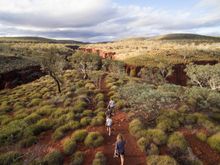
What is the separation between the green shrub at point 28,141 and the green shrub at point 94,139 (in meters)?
3.78

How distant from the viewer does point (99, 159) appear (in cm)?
1373

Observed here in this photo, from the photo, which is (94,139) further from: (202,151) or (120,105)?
(120,105)

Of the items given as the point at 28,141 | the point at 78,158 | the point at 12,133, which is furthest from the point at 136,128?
the point at 12,133

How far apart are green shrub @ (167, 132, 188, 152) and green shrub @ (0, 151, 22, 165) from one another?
890cm

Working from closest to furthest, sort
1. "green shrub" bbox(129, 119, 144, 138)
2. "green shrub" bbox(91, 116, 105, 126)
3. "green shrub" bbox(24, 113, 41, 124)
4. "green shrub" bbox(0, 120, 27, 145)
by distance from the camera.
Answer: "green shrub" bbox(129, 119, 144, 138)
"green shrub" bbox(0, 120, 27, 145)
"green shrub" bbox(91, 116, 105, 126)
"green shrub" bbox(24, 113, 41, 124)

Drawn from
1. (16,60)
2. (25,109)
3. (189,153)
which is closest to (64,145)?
(189,153)

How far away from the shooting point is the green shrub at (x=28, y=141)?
55.7 ft

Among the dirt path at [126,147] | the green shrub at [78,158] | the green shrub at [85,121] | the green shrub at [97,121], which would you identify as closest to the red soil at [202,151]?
the dirt path at [126,147]

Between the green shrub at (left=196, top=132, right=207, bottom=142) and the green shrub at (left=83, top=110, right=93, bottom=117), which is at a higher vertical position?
the green shrub at (left=196, top=132, right=207, bottom=142)

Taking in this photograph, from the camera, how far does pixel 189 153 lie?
14188 millimetres

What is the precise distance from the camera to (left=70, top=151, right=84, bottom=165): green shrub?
13896 mm

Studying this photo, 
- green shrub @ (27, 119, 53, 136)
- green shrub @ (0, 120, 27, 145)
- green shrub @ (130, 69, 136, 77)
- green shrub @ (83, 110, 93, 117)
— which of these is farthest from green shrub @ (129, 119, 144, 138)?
green shrub @ (130, 69, 136, 77)

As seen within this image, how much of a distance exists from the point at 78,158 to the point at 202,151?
279 inches

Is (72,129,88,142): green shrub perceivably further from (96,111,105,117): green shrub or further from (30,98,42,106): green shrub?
(30,98,42,106): green shrub
